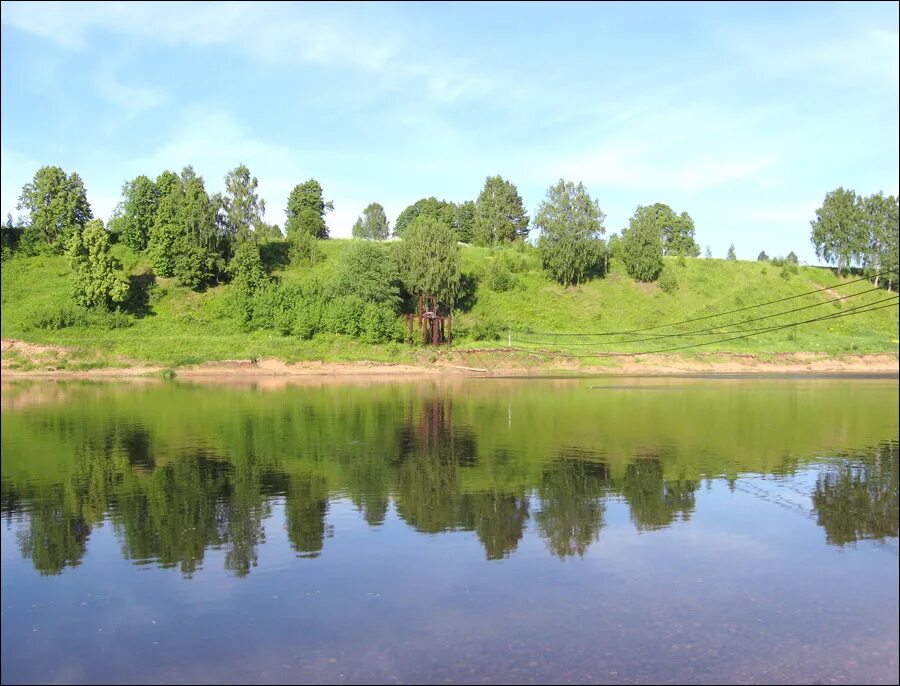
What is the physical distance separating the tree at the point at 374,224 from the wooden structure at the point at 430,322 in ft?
216

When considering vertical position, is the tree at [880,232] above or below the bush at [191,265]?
above

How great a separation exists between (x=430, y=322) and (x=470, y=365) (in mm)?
8584

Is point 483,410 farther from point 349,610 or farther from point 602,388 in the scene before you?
point 349,610

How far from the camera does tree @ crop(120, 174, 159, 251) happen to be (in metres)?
86.1

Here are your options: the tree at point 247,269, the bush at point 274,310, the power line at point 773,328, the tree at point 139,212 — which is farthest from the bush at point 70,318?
the power line at point 773,328

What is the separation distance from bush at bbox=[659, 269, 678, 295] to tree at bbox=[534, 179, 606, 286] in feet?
31.5

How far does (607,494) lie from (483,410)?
63.1ft

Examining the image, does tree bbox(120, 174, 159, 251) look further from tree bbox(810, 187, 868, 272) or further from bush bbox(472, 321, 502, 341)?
tree bbox(810, 187, 868, 272)

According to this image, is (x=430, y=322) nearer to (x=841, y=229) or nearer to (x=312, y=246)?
(x=312, y=246)

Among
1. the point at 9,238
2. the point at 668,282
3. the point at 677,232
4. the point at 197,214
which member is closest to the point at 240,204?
A: the point at 197,214

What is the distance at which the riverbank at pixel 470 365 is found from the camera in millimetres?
61656

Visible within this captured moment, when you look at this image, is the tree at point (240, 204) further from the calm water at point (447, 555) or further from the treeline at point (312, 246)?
the calm water at point (447, 555)

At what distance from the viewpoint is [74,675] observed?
912cm

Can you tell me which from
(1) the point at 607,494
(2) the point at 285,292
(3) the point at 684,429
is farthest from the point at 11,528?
(2) the point at 285,292
